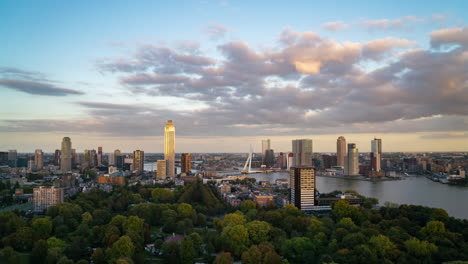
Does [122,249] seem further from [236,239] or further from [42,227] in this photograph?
[42,227]

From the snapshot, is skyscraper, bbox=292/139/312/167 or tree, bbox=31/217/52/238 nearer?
tree, bbox=31/217/52/238

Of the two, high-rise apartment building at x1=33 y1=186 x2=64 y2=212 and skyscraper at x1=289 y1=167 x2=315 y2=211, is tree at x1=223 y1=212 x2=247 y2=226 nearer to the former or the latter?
skyscraper at x1=289 y1=167 x2=315 y2=211

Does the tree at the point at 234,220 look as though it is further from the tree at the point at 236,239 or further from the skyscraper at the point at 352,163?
the skyscraper at the point at 352,163

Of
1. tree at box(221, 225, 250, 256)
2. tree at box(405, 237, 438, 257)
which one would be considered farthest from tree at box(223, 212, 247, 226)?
tree at box(405, 237, 438, 257)

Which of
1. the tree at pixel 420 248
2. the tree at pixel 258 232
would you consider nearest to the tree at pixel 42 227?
the tree at pixel 258 232

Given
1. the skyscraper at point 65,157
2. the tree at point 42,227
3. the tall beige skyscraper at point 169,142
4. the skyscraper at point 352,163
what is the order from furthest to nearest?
the skyscraper at point 352,163
the skyscraper at point 65,157
the tall beige skyscraper at point 169,142
the tree at point 42,227

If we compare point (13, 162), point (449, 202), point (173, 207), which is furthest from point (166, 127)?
point (449, 202)

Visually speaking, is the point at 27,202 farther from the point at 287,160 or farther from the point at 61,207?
the point at 287,160
